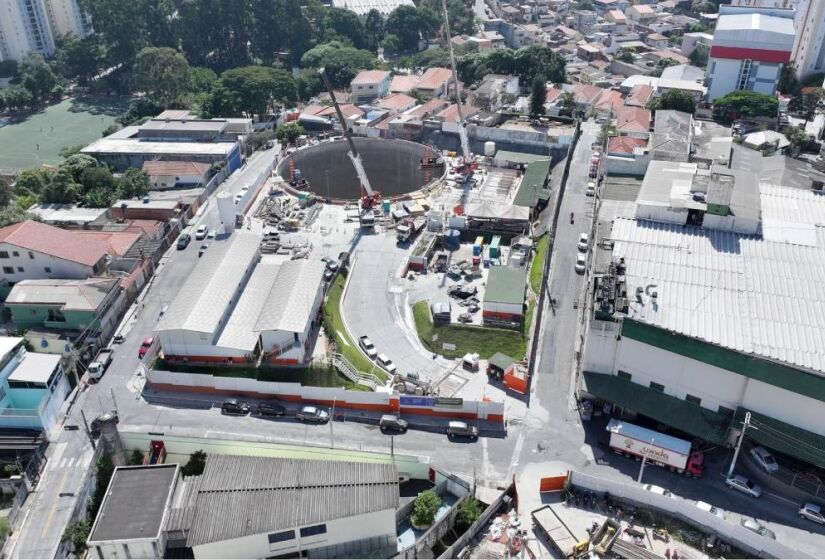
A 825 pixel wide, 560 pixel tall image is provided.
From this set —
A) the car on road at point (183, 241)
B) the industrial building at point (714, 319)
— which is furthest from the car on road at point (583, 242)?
the car on road at point (183, 241)

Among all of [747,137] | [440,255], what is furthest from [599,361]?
[747,137]

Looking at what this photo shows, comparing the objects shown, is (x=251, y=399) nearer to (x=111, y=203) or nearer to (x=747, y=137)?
(x=111, y=203)

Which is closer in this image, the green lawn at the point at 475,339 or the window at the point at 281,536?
the window at the point at 281,536

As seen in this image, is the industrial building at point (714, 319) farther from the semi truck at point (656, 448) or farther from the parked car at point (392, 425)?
the parked car at point (392, 425)

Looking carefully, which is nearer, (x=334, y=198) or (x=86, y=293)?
(x=86, y=293)

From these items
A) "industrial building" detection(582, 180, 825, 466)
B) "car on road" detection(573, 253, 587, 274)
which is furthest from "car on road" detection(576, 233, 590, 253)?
"industrial building" detection(582, 180, 825, 466)

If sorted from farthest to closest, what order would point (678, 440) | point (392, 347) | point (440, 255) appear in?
1. point (440, 255)
2. point (392, 347)
3. point (678, 440)

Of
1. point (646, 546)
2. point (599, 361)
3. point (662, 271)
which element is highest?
point (662, 271)

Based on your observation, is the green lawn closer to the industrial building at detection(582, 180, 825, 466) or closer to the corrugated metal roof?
the industrial building at detection(582, 180, 825, 466)
